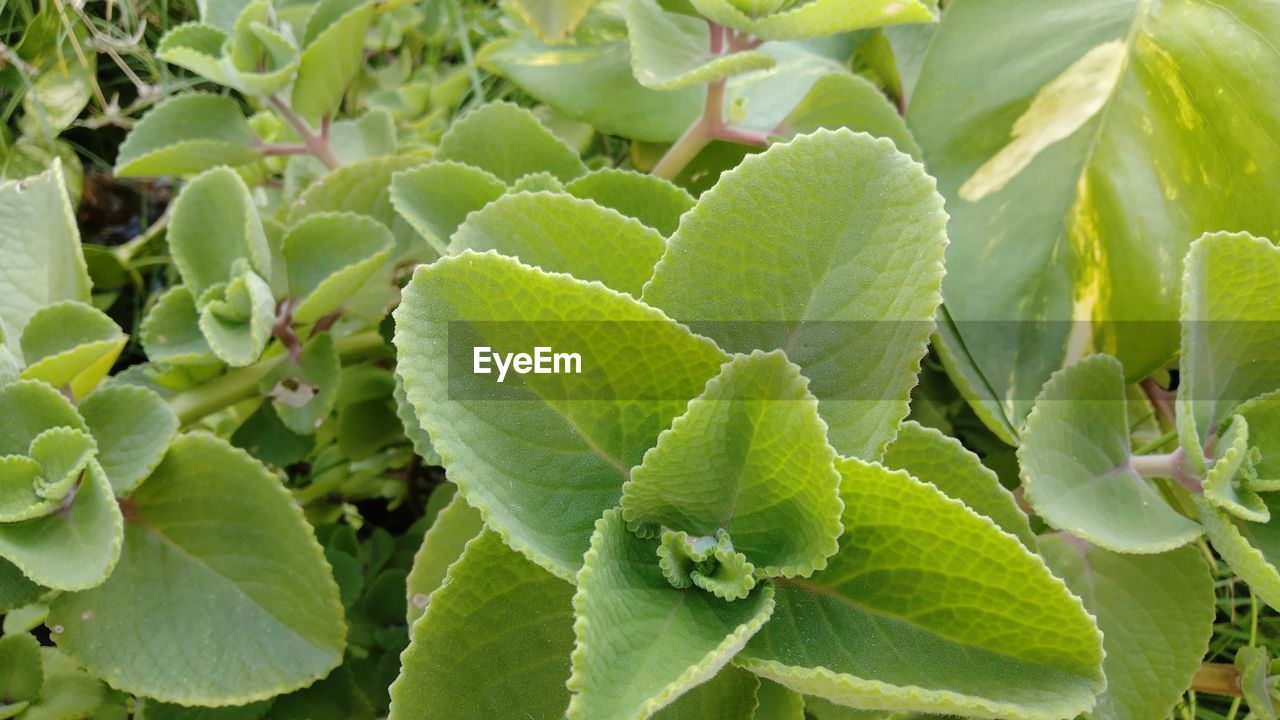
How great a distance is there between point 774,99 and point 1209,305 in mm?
361

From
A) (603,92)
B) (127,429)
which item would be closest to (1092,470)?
(603,92)

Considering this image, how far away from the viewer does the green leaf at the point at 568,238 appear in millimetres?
427

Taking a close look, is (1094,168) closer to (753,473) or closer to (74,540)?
(753,473)

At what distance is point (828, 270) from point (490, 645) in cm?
21

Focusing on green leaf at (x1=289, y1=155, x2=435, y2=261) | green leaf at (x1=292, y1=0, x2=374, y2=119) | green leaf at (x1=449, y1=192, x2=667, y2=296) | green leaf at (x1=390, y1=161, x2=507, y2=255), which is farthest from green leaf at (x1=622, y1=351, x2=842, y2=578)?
green leaf at (x1=292, y1=0, x2=374, y2=119)

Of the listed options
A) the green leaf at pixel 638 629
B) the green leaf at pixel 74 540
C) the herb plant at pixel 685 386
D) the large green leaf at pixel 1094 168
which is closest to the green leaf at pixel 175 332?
the herb plant at pixel 685 386

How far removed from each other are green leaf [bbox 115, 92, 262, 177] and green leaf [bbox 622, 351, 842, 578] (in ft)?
1.66

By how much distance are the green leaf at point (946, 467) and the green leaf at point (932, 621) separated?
0.10 metres

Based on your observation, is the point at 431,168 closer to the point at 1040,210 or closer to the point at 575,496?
the point at 575,496

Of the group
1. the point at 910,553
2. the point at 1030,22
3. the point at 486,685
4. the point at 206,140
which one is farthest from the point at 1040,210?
the point at 206,140

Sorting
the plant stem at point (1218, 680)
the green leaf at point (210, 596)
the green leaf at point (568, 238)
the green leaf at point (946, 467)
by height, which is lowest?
the plant stem at point (1218, 680)

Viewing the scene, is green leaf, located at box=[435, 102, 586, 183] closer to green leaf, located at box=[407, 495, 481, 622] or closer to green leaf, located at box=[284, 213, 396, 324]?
green leaf, located at box=[284, 213, 396, 324]

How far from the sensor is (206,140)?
0.72m

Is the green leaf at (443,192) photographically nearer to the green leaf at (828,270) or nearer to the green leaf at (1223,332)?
the green leaf at (828,270)
